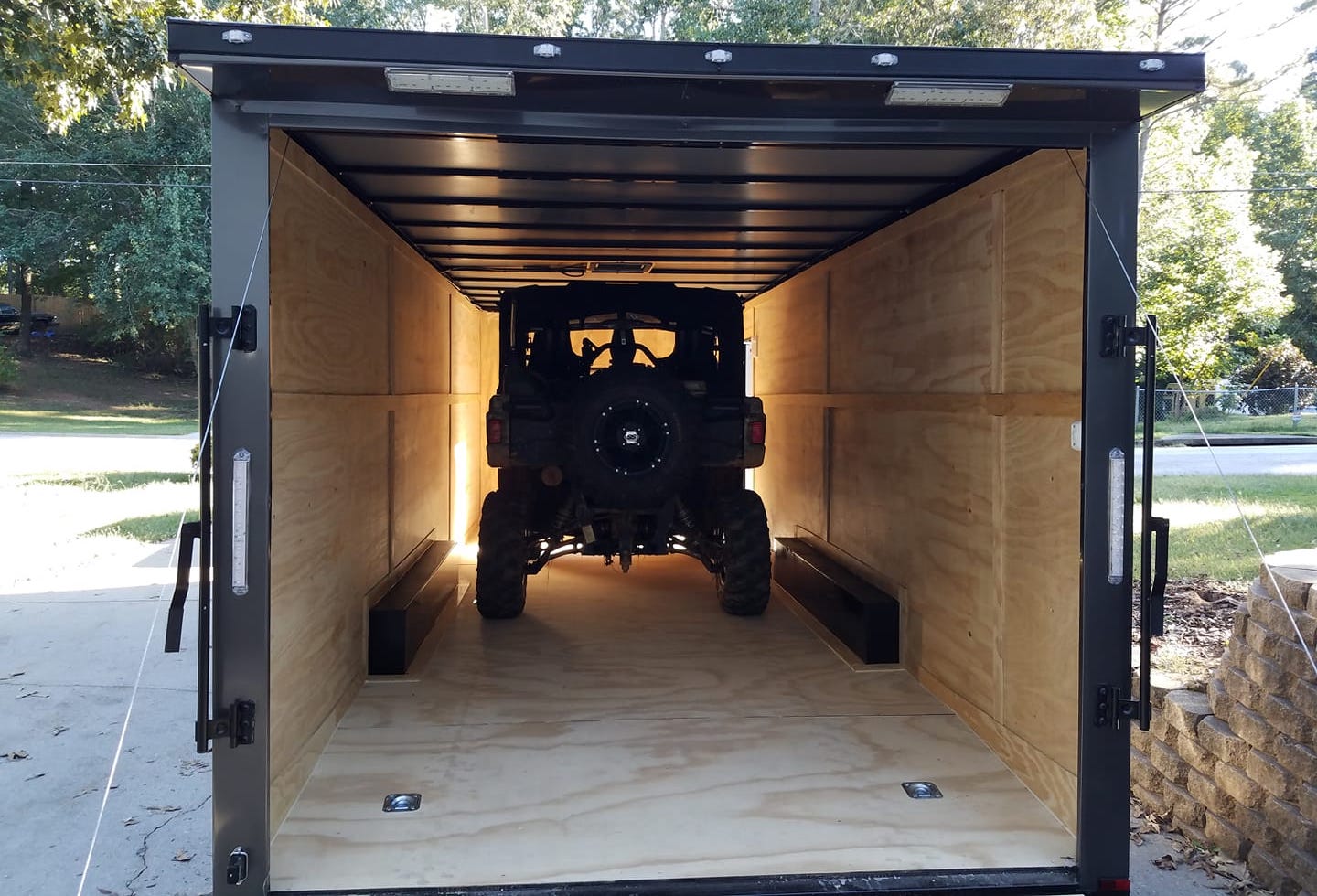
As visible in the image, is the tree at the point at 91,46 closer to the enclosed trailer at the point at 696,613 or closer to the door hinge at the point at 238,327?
the enclosed trailer at the point at 696,613

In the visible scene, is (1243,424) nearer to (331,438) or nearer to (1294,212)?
(1294,212)

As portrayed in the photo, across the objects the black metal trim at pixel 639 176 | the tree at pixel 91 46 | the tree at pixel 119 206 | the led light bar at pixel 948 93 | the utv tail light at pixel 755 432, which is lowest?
the utv tail light at pixel 755 432

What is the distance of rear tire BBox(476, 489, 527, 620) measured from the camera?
648 cm

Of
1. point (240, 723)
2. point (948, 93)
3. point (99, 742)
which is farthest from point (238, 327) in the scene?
point (99, 742)

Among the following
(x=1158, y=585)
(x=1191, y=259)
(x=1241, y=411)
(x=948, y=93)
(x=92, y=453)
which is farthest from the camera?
(x=1241, y=411)

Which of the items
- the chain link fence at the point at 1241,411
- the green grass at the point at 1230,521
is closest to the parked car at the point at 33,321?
the green grass at the point at 1230,521

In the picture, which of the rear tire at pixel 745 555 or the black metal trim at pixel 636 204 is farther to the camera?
the rear tire at pixel 745 555

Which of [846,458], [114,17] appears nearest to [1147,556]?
[846,458]

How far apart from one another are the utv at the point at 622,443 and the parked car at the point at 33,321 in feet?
114

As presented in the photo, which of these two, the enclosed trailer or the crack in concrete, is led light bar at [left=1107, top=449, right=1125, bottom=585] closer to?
the enclosed trailer

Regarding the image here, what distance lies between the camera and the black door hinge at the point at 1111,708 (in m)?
3.10

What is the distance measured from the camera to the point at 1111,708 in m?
3.11

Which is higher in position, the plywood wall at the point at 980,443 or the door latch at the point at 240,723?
the plywood wall at the point at 980,443

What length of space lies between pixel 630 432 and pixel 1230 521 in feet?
25.3
